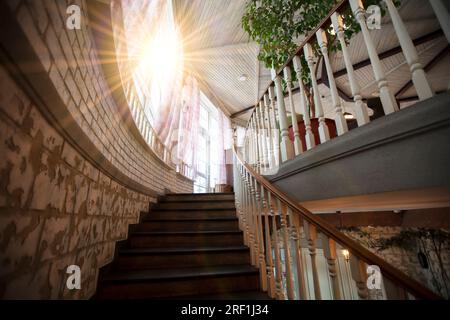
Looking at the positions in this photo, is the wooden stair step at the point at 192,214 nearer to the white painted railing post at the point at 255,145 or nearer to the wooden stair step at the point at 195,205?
the wooden stair step at the point at 195,205

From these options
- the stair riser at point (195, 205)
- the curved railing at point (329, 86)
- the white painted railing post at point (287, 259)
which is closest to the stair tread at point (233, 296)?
the white painted railing post at point (287, 259)

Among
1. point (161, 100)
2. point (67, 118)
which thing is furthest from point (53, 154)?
point (161, 100)

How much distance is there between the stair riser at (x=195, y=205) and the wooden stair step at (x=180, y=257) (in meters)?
0.91

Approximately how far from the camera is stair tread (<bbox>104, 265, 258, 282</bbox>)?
1.47 metres

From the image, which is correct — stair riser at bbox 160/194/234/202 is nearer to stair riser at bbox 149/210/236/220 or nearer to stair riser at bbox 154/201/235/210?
stair riser at bbox 154/201/235/210

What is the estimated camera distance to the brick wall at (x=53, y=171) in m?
0.62

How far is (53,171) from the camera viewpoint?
841 millimetres

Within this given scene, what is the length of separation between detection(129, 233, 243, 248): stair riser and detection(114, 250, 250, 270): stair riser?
0.22 meters

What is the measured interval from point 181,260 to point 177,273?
21 cm

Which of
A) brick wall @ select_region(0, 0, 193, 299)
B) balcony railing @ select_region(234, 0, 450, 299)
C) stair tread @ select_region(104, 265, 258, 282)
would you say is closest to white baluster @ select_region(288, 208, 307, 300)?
balcony railing @ select_region(234, 0, 450, 299)

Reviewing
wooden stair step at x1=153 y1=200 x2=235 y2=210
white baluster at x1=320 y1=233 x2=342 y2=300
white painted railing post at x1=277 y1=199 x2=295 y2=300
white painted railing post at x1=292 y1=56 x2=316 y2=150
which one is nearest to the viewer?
white baluster at x1=320 y1=233 x2=342 y2=300

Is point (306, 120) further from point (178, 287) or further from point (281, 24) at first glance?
point (281, 24)

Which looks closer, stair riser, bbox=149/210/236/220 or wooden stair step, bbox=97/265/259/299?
wooden stair step, bbox=97/265/259/299

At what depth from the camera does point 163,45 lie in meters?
3.10
